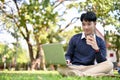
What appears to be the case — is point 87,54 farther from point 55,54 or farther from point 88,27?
point 55,54

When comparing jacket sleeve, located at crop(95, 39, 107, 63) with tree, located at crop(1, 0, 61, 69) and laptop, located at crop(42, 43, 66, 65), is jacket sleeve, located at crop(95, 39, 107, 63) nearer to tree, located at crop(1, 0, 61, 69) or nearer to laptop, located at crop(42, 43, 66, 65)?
laptop, located at crop(42, 43, 66, 65)

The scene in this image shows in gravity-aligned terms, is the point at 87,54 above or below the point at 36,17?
below

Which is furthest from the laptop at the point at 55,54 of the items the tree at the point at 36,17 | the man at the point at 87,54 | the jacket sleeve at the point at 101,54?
the tree at the point at 36,17

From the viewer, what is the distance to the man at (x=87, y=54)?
5.28m

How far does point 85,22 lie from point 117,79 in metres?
1.22

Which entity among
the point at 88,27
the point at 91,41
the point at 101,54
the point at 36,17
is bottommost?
the point at 101,54

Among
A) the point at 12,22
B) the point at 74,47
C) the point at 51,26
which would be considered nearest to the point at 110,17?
the point at 51,26

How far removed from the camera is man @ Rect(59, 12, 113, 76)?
528cm

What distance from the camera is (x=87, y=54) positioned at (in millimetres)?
5531

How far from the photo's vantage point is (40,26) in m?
25.5

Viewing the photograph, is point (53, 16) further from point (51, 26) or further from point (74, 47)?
point (74, 47)

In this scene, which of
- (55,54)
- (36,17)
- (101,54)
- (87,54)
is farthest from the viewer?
(36,17)

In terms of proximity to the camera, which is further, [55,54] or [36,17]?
[36,17]

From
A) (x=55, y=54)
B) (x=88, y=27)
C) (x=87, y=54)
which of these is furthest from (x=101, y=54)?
(x=55, y=54)
